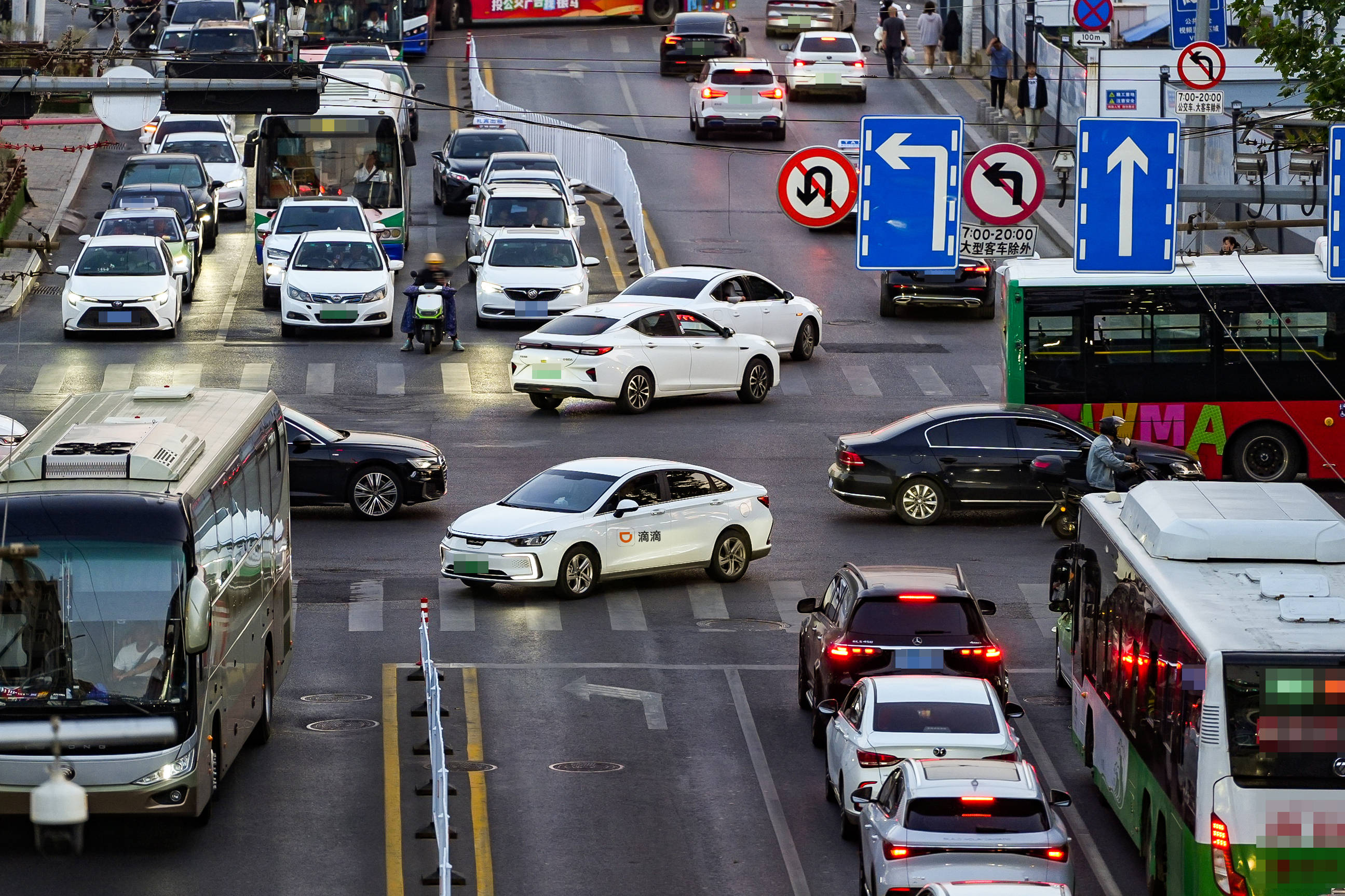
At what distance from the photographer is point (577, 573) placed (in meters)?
23.8

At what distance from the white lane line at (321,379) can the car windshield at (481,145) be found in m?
15.6

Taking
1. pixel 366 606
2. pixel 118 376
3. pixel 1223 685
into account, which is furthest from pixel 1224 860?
pixel 118 376

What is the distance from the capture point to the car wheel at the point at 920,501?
91.1 feet

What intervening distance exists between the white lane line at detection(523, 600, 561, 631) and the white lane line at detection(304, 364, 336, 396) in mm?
11116

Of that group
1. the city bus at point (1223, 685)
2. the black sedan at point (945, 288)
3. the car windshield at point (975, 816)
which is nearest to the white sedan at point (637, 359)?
the black sedan at point (945, 288)

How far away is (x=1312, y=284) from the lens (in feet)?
100

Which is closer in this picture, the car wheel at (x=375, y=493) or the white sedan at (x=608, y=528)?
the white sedan at (x=608, y=528)

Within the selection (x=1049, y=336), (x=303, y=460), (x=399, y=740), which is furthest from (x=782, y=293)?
(x=399, y=740)

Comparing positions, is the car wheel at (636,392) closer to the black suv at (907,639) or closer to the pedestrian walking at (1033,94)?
the black suv at (907,639)

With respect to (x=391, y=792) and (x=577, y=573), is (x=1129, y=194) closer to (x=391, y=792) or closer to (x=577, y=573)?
(x=577, y=573)

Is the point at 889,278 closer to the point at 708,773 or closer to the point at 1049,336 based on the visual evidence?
the point at 1049,336

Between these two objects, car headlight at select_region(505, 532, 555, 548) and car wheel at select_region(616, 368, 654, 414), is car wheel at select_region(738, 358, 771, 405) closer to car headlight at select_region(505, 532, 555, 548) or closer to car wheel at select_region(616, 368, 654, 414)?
car wheel at select_region(616, 368, 654, 414)

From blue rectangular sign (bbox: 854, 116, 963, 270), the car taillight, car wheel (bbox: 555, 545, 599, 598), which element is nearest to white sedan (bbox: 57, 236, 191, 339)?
car wheel (bbox: 555, 545, 599, 598)

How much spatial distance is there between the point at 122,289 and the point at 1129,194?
64.6 feet
